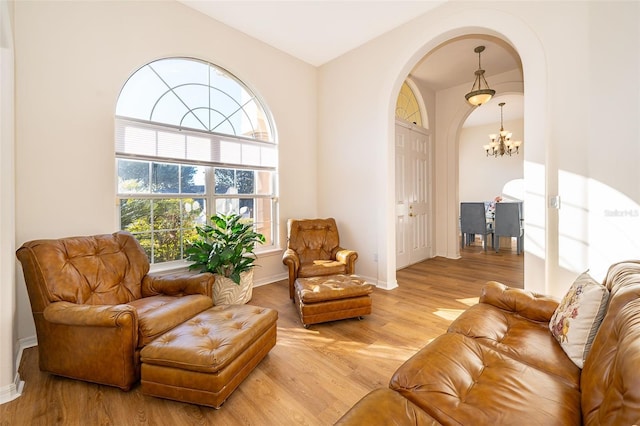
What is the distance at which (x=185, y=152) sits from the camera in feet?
10.7

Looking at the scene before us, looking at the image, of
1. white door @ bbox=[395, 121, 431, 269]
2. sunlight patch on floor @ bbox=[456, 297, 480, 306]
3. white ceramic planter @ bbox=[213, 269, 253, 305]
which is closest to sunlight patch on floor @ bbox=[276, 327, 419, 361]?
white ceramic planter @ bbox=[213, 269, 253, 305]

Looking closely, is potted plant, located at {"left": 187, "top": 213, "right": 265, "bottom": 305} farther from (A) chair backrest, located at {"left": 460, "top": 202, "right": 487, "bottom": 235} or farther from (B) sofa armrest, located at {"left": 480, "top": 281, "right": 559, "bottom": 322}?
(A) chair backrest, located at {"left": 460, "top": 202, "right": 487, "bottom": 235}

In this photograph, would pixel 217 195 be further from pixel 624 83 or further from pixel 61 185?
pixel 624 83

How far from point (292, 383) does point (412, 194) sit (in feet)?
13.4

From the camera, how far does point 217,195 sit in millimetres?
3572

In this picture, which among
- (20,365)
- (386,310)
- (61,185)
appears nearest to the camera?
(20,365)

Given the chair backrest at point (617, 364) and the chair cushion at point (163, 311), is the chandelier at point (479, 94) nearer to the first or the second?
the chair backrest at point (617, 364)

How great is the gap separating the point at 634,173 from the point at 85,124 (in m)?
4.75

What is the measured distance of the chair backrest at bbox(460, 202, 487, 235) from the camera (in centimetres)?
620

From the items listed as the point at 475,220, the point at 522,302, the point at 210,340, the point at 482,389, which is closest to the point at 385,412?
the point at 482,389

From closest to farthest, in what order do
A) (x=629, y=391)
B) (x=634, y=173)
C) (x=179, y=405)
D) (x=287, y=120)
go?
1. (x=629, y=391)
2. (x=179, y=405)
3. (x=634, y=173)
4. (x=287, y=120)

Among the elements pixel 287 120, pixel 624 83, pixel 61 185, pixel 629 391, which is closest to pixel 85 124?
pixel 61 185

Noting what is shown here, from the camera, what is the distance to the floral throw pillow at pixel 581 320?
1.29m

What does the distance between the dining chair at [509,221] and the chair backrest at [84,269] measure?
21.2ft
